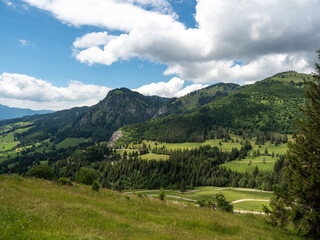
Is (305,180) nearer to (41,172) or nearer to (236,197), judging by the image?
(41,172)

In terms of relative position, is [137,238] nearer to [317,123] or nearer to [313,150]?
[313,150]

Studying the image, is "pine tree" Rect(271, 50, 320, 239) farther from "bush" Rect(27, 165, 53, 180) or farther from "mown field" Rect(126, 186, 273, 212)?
"mown field" Rect(126, 186, 273, 212)

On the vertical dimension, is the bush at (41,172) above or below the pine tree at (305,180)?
below

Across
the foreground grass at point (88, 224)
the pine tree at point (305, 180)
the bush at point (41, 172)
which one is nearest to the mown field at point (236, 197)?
the bush at point (41, 172)

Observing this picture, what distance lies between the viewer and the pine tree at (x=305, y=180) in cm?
1681

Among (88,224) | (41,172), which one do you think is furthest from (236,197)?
(88,224)

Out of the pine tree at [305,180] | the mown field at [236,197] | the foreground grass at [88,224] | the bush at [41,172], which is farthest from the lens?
the mown field at [236,197]

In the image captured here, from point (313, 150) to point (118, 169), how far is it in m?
167

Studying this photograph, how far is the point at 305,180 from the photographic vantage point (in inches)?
674

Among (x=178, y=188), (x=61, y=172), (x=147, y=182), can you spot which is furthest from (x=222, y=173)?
(x=61, y=172)

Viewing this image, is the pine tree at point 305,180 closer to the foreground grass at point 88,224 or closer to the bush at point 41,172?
the foreground grass at point 88,224

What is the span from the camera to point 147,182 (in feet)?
521

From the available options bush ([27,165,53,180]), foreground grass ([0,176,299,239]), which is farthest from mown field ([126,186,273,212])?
foreground grass ([0,176,299,239])

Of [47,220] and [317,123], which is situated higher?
[317,123]
